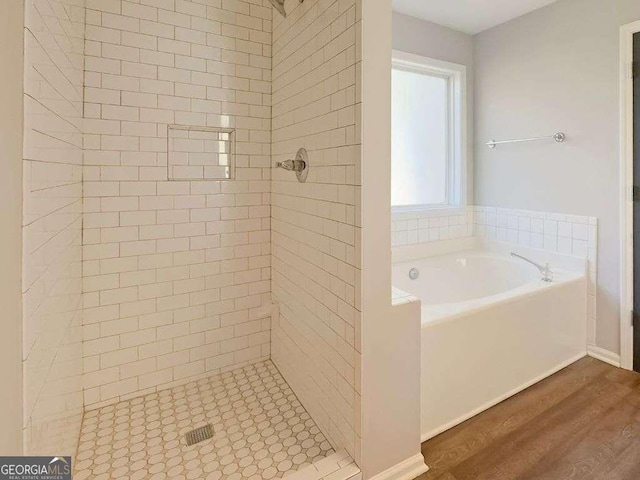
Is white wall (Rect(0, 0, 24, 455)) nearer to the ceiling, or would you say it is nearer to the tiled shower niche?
the tiled shower niche

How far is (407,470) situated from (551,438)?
77cm

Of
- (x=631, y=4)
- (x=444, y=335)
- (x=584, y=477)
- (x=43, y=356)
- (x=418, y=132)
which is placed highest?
(x=631, y=4)

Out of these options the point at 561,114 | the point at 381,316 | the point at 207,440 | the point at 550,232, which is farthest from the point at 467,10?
the point at 207,440

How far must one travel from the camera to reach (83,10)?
5.58ft

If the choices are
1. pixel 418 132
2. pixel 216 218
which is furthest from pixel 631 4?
pixel 216 218

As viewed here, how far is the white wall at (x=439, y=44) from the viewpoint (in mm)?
2795

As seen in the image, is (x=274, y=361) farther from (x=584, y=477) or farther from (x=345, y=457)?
(x=584, y=477)

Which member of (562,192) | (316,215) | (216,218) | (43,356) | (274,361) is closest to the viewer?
(43,356)

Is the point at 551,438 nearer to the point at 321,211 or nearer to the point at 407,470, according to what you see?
the point at 407,470

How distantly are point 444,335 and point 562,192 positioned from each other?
1.76 meters

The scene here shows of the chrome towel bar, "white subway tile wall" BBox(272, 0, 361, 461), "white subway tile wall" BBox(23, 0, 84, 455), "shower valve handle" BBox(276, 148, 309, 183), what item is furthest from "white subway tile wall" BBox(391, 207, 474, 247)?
"white subway tile wall" BBox(23, 0, 84, 455)

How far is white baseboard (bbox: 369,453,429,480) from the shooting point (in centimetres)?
144

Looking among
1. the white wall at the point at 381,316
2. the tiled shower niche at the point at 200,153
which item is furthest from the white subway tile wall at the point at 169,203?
the white wall at the point at 381,316

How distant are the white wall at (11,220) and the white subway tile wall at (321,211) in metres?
0.98
